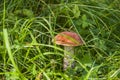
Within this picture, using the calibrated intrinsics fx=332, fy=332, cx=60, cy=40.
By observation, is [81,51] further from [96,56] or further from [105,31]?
[105,31]

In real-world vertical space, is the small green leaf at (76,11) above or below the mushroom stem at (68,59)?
above

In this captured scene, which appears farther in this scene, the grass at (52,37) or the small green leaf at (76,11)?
the small green leaf at (76,11)

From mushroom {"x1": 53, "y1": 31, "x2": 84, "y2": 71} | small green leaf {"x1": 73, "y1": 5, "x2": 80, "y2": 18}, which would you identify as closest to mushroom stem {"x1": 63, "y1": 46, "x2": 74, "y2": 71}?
mushroom {"x1": 53, "y1": 31, "x2": 84, "y2": 71}

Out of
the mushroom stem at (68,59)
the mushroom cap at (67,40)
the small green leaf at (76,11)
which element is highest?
the small green leaf at (76,11)

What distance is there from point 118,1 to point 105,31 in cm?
45

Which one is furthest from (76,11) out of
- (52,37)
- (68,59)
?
(68,59)

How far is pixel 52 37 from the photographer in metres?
2.30

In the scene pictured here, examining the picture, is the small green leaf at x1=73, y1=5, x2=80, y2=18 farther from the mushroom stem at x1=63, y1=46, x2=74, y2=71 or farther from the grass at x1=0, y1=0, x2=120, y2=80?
the mushroom stem at x1=63, y1=46, x2=74, y2=71

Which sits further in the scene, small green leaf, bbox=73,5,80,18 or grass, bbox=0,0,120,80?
small green leaf, bbox=73,5,80,18

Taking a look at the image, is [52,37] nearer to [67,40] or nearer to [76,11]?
[67,40]

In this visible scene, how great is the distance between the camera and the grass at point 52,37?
2.14 metres

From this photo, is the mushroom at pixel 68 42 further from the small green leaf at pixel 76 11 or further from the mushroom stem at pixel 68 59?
the small green leaf at pixel 76 11

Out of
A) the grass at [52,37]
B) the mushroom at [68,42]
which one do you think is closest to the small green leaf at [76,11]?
the grass at [52,37]

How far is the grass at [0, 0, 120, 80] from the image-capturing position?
2143mm
